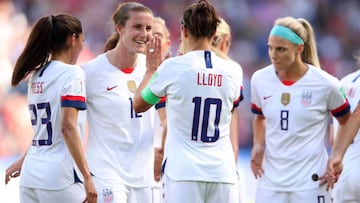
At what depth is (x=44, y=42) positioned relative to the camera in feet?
23.0

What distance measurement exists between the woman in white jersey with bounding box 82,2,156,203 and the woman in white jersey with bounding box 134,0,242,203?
48 cm

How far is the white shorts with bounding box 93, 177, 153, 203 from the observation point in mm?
7301

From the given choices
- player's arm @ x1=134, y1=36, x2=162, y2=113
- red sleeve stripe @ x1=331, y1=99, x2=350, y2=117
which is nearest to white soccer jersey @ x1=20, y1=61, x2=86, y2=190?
player's arm @ x1=134, y1=36, x2=162, y2=113

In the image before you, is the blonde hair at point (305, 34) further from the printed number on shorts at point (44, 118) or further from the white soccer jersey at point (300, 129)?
the printed number on shorts at point (44, 118)

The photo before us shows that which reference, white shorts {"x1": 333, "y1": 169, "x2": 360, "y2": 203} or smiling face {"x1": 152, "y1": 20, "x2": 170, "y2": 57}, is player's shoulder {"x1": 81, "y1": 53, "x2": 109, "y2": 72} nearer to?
smiling face {"x1": 152, "y1": 20, "x2": 170, "y2": 57}

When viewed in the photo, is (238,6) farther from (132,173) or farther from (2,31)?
(132,173)

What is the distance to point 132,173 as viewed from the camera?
24.6 ft

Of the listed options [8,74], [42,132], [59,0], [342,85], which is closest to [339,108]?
[342,85]

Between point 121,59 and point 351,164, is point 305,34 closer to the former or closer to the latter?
point 351,164

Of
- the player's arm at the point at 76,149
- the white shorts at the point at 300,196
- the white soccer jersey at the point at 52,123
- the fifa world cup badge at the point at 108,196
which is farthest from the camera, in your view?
the white shorts at the point at 300,196

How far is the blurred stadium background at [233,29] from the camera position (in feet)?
57.1

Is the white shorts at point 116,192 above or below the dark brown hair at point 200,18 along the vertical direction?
below

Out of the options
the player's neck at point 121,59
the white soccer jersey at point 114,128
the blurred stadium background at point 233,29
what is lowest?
the white soccer jersey at point 114,128

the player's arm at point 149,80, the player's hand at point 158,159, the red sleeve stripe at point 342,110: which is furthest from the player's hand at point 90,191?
the red sleeve stripe at point 342,110
